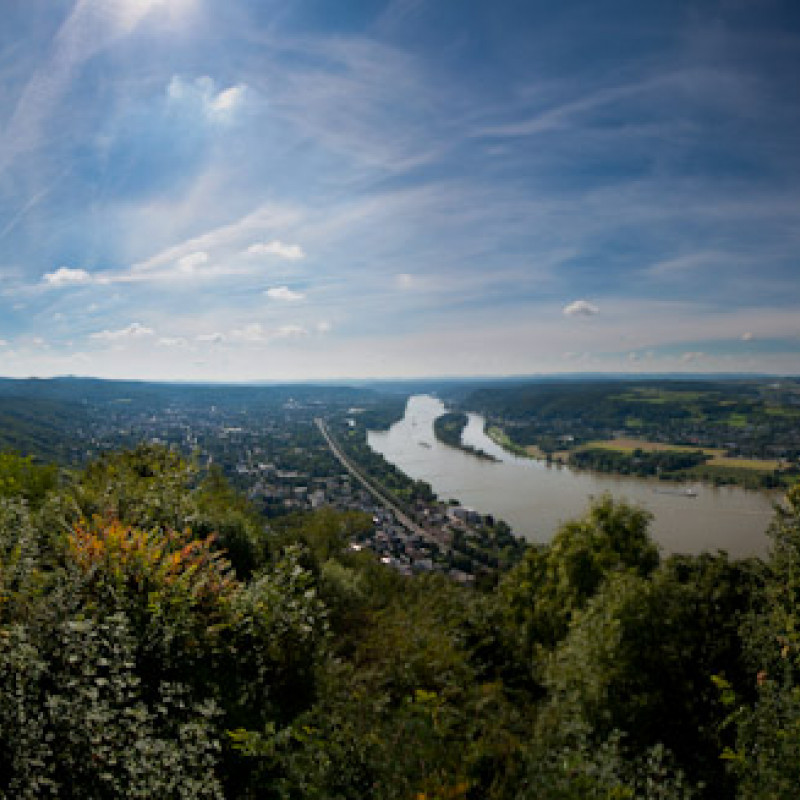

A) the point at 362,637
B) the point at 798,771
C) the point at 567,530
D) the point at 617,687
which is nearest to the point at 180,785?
the point at 798,771

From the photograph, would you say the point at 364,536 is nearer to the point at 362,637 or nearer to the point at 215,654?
the point at 362,637

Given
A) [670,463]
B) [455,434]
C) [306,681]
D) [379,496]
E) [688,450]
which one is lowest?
[379,496]

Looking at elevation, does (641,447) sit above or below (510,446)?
above

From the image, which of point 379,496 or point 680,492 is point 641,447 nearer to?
point 680,492

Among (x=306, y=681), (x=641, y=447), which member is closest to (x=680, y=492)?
(x=641, y=447)

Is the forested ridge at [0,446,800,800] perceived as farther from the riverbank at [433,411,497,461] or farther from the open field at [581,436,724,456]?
the open field at [581,436,724,456]

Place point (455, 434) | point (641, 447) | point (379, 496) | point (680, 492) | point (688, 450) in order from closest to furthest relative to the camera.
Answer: point (680, 492)
point (379, 496)
point (688, 450)
point (641, 447)
point (455, 434)

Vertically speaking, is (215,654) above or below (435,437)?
above
